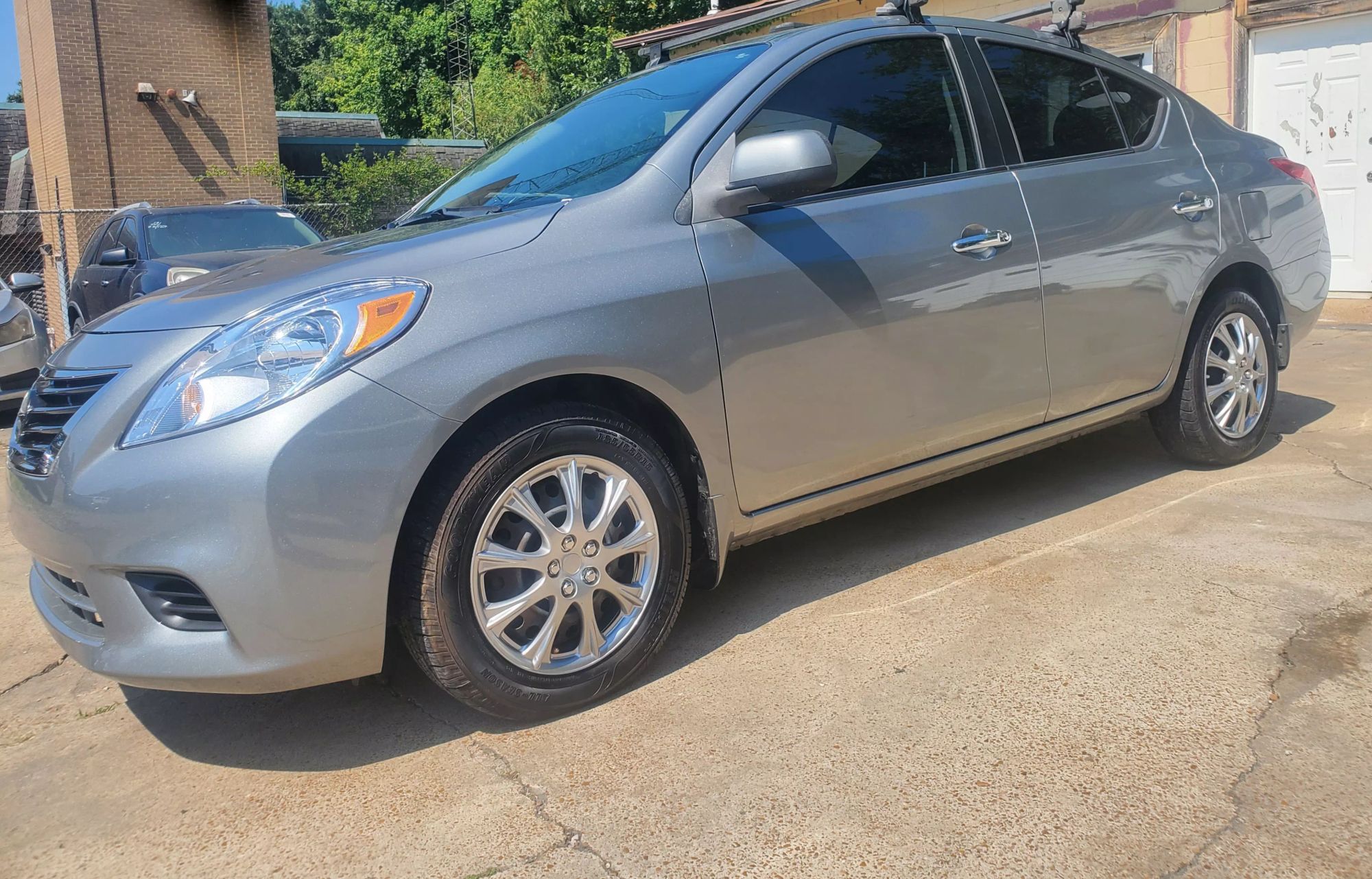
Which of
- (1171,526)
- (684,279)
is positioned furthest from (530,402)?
(1171,526)

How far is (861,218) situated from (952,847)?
1.80 metres

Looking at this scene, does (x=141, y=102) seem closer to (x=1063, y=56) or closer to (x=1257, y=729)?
(x=1063, y=56)

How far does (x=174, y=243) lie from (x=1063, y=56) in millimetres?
8009

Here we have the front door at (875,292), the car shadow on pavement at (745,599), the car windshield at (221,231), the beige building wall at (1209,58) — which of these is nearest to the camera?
the car shadow on pavement at (745,599)

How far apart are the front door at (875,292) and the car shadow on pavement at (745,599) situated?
0.48 meters

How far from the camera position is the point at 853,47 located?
3.45 metres

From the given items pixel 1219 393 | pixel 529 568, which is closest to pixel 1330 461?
pixel 1219 393

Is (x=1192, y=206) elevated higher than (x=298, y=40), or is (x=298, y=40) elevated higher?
(x=298, y=40)

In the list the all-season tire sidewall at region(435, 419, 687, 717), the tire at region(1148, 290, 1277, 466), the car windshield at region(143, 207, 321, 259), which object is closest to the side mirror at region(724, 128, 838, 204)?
the all-season tire sidewall at region(435, 419, 687, 717)

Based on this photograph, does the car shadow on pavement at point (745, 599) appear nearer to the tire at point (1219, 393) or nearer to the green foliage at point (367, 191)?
the tire at point (1219, 393)

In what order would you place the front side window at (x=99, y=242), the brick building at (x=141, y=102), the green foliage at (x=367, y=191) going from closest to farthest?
the front side window at (x=99, y=242), the green foliage at (x=367, y=191), the brick building at (x=141, y=102)

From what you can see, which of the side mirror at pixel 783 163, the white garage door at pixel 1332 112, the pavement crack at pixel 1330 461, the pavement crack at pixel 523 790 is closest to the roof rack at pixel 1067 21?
the side mirror at pixel 783 163

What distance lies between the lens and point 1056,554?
3.69 m

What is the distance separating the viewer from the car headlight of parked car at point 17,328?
7746 millimetres
